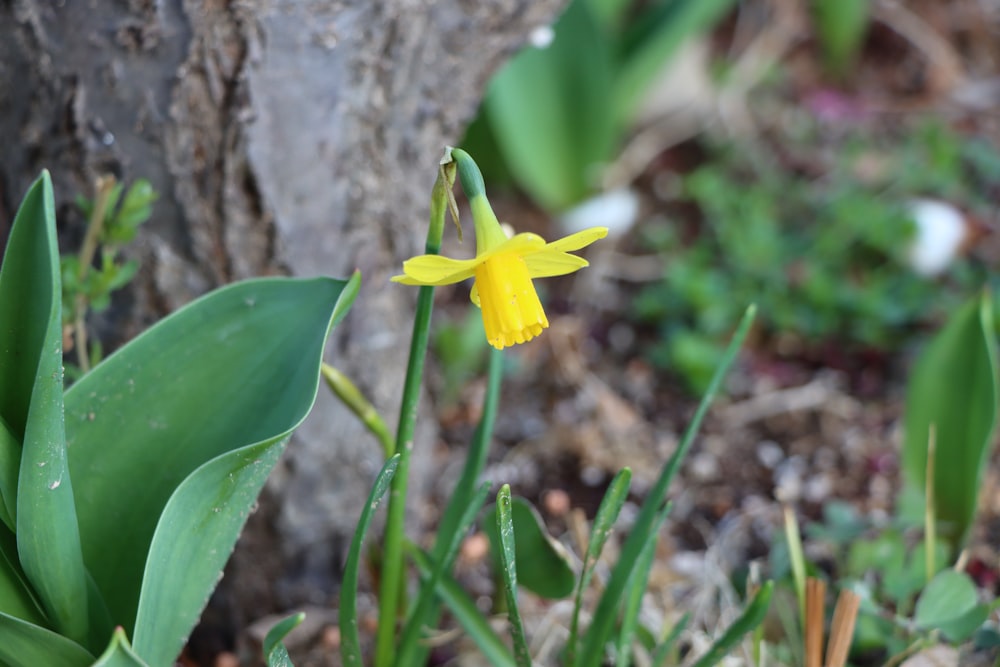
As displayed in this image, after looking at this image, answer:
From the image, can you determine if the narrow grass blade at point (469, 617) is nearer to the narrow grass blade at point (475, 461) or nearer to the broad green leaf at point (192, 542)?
Result: the narrow grass blade at point (475, 461)

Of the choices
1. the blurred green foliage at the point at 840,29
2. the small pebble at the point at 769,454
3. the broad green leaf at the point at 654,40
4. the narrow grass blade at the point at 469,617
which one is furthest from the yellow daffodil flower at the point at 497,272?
the blurred green foliage at the point at 840,29

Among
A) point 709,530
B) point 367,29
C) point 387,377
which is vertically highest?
point 367,29

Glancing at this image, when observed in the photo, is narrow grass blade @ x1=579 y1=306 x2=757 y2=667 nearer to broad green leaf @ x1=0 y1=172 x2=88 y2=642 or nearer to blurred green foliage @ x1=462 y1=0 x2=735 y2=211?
broad green leaf @ x1=0 y1=172 x2=88 y2=642

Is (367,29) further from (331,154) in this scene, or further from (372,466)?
(372,466)

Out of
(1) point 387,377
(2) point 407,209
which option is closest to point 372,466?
(1) point 387,377

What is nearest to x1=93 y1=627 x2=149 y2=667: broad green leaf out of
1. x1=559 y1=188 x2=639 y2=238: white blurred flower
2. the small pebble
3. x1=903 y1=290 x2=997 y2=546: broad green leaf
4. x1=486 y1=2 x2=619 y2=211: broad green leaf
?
x1=903 y1=290 x2=997 y2=546: broad green leaf

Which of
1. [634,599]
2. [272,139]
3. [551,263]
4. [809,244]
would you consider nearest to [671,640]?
[634,599]

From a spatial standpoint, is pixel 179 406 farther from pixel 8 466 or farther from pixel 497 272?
pixel 497 272
